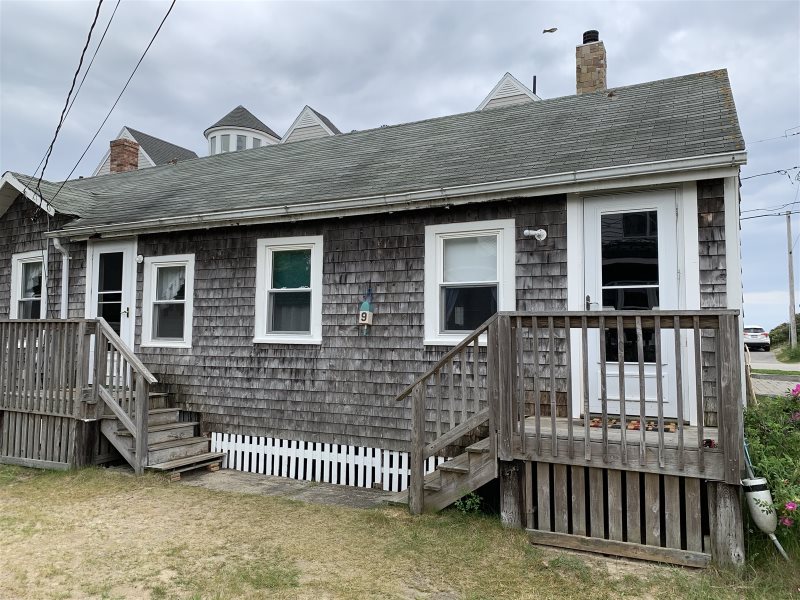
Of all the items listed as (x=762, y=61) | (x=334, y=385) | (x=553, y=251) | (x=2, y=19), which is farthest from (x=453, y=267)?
(x=762, y=61)

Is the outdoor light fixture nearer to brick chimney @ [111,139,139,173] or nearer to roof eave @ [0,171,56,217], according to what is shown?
roof eave @ [0,171,56,217]

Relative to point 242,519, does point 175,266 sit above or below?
above

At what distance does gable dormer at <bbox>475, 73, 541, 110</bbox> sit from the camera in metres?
17.8

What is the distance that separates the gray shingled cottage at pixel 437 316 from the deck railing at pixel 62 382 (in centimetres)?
4

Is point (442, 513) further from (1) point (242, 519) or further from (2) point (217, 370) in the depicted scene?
(2) point (217, 370)

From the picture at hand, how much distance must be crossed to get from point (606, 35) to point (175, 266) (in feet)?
28.9

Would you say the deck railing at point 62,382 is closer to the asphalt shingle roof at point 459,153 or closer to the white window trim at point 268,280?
the white window trim at point 268,280

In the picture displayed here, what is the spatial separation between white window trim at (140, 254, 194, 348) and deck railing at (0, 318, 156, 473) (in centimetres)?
82

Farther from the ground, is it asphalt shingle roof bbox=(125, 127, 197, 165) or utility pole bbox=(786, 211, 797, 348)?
asphalt shingle roof bbox=(125, 127, 197, 165)

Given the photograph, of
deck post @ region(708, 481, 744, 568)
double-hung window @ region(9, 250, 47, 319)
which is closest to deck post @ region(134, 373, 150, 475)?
double-hung window @ region(9, 250, 47, 319)

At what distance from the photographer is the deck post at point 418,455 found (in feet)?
16.5

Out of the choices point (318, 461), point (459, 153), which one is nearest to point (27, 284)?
point (318, 461)

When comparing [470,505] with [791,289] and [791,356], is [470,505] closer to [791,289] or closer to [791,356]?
[791,356]

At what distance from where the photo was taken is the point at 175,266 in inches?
315
